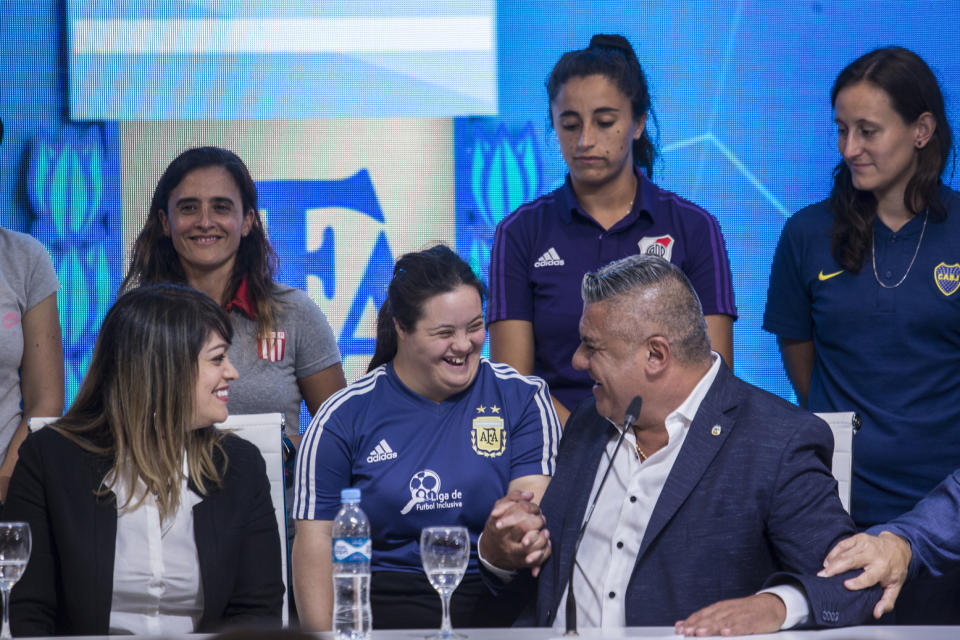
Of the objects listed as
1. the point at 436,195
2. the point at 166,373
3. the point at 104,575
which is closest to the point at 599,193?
the point at 436,195

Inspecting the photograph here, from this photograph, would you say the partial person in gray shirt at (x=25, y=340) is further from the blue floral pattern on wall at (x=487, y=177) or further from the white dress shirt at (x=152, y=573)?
the blue floral pattern on wall at (x=487, y=177)

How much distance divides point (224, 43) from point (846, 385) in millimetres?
2615

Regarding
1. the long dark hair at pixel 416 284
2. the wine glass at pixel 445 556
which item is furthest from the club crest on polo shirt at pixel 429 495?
the wine glass at pixel 445 556

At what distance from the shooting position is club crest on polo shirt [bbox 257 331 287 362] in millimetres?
3469

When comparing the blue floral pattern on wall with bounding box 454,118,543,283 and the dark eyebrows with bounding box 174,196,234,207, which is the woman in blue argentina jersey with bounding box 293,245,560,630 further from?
the blue floral pattern on wall with bounding box 454,118,543,283

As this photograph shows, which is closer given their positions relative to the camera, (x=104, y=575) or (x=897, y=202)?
(x=104, y=575)

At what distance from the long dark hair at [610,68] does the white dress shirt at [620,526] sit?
1127mm

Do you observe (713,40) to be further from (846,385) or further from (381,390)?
(381,390)

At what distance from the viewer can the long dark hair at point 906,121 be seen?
3.28 meters

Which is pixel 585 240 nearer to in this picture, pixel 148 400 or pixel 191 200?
pixel 191 200

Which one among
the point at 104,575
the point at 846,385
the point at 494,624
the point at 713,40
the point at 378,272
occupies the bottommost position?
the point at 494,624

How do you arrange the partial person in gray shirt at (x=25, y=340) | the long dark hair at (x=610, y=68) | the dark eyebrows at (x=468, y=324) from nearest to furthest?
the dark eyebrows at (x=468, y=324), the partial person in gray shirt at (x=25, y=340), the long dark hair at (x=610, y=68)

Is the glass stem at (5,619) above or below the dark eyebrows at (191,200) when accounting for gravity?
below

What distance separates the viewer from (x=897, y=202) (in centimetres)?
335
